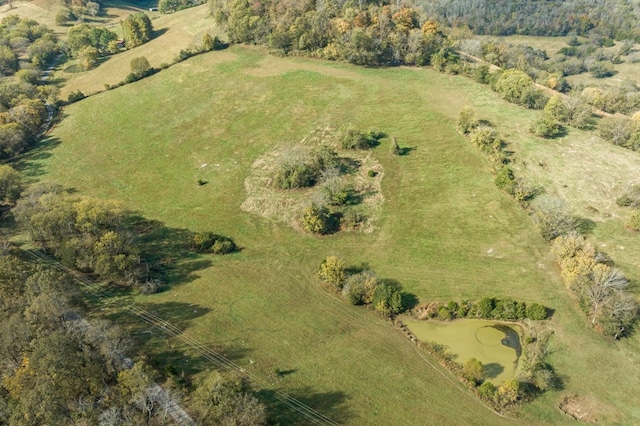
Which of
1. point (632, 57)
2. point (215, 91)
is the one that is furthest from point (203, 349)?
point (632, 57)

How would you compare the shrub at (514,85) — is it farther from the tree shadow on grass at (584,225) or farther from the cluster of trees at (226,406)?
the cluster of trees at (226,406)

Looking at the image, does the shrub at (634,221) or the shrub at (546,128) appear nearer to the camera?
the shrub at (634,221)

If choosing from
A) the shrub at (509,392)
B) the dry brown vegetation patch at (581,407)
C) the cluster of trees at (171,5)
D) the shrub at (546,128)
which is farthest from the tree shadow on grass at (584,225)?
the cluster of trees at (171,5)

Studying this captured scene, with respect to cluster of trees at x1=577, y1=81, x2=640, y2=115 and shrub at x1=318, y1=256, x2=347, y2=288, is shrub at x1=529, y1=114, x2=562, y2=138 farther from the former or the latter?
shrub at x1=318, y1=256, x2=347, y2=288

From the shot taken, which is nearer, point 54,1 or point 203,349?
point 203,349

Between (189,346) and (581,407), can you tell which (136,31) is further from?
(581,407)

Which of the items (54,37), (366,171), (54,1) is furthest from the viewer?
(54,1)

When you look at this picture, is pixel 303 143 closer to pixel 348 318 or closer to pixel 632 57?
pixel 348 318
